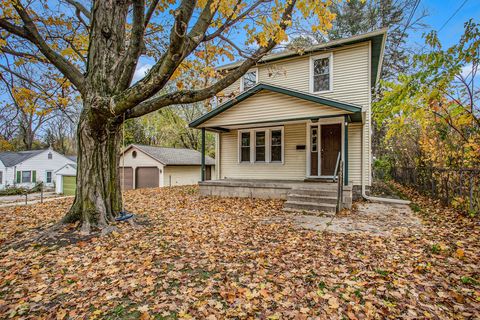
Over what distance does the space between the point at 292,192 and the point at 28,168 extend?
100 feet

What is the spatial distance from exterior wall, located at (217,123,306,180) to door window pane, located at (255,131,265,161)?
12.8 inches

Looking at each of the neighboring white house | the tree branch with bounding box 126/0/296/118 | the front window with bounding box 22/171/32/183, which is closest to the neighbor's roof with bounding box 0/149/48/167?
the neighboring white house

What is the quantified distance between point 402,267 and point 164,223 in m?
4.54

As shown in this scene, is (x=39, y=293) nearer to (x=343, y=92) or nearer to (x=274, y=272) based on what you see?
(x=274, y=272)

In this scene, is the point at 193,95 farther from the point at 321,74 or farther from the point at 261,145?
the point at 321,74

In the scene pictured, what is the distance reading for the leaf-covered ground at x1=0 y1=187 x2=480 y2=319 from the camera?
252 centimetres

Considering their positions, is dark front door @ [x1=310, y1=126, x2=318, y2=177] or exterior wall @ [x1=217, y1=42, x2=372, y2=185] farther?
dark front door @ [x1=310, y1=126, x2=318, y2=177]

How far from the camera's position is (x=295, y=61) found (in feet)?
34.0

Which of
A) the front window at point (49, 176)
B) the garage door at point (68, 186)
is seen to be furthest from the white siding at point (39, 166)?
the garage door at point (68, 186)

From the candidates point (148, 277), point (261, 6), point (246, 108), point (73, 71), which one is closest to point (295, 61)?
point (246, 108)

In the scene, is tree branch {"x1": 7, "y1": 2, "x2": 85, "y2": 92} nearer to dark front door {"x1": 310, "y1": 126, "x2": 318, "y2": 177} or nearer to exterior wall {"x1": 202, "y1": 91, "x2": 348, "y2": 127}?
exterior wall {"x1": 202, "y1": 91, "x2": 348, "y2": 127}

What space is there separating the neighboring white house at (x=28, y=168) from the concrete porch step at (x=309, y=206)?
29.8 m

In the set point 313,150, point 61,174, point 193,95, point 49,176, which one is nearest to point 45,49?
point 193,95

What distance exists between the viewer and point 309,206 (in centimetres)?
698
